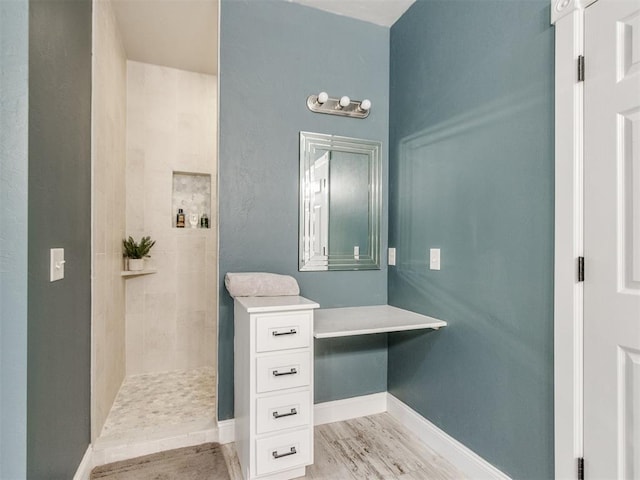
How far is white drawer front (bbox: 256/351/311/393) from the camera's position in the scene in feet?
5.49

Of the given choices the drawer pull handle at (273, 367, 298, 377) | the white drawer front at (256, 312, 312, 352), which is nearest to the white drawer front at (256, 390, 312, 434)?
the drawer pull handle at (273, 367, 298, 377)

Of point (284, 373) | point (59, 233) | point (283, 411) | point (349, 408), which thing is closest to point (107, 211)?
point (59, 233)

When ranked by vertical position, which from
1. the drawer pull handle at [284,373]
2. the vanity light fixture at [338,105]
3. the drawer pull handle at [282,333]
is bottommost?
the drawer pull handle at [284,373]

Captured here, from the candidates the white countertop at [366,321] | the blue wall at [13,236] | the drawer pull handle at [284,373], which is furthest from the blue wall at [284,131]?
the blue wall at [13,236]

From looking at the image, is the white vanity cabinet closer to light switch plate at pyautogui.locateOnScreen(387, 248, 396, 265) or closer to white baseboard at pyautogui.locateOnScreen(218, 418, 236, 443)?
white baseboard at pyautogui.locateOnScreen(218, 418, 236, 443)

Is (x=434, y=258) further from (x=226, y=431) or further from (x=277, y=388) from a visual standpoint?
(x=226, y=431)

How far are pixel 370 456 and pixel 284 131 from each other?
200cm

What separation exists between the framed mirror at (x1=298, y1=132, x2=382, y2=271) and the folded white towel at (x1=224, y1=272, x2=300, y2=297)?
375mm

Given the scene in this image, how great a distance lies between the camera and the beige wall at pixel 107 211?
1.95m

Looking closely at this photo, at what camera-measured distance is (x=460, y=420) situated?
1.88 m

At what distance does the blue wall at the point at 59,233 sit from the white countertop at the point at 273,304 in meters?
0.75

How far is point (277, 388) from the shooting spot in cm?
170
